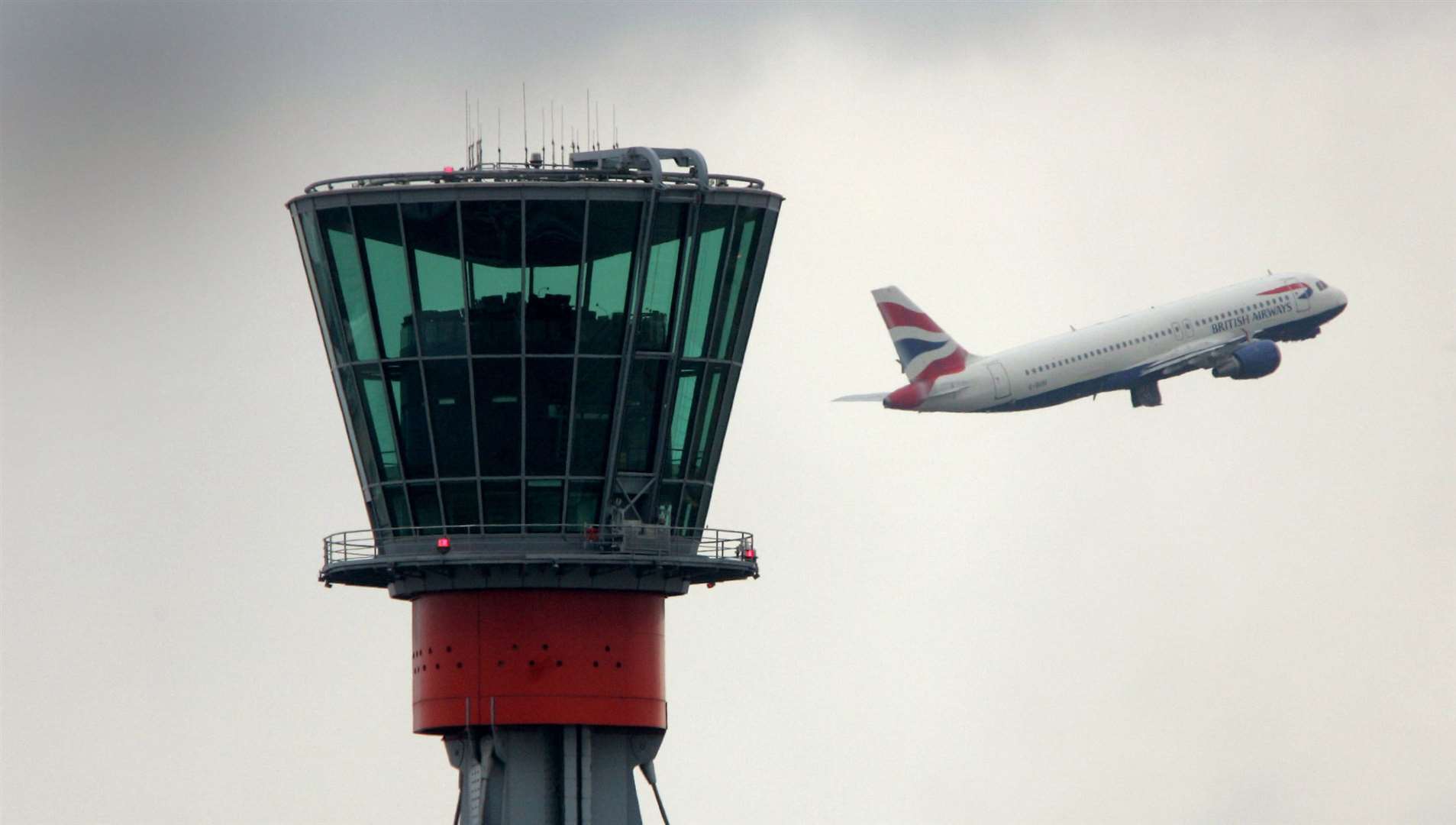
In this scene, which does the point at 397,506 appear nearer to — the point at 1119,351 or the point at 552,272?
the point at 552,272

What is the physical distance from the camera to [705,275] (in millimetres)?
56812

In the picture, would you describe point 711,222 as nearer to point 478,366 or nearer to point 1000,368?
point 478,366

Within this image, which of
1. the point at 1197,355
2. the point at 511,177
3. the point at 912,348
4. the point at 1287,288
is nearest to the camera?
the point at 511,177

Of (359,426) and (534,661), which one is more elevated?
(359,426)

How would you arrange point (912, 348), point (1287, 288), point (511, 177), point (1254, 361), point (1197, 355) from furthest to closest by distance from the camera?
1. point (1287, 288)
2. point (912, 348)
3. point (1197, 355)
4. point (1254, 361)
5. point (511, 177)

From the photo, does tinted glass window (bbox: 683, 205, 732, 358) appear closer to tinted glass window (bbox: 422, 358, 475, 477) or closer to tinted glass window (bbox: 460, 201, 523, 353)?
Answer: tinted glass window (bbox: 460, 201, 523, 353)

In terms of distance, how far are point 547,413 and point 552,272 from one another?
2785 millimetres

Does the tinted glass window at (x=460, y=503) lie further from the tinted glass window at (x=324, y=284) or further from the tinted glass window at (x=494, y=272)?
the tinted glass window at (x=324, y=284)

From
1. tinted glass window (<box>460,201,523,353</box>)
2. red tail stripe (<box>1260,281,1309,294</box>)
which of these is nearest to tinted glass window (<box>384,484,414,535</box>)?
tinted glass window (<box>460,201,523,353</box>)

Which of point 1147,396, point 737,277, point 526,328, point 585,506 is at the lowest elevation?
point 585,506

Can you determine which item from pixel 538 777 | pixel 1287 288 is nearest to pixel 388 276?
pixel 538 777

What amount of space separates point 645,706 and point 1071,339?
62.5 metres

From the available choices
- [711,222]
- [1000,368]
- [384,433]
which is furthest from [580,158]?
[1000,368]

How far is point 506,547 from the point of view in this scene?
184 feet
